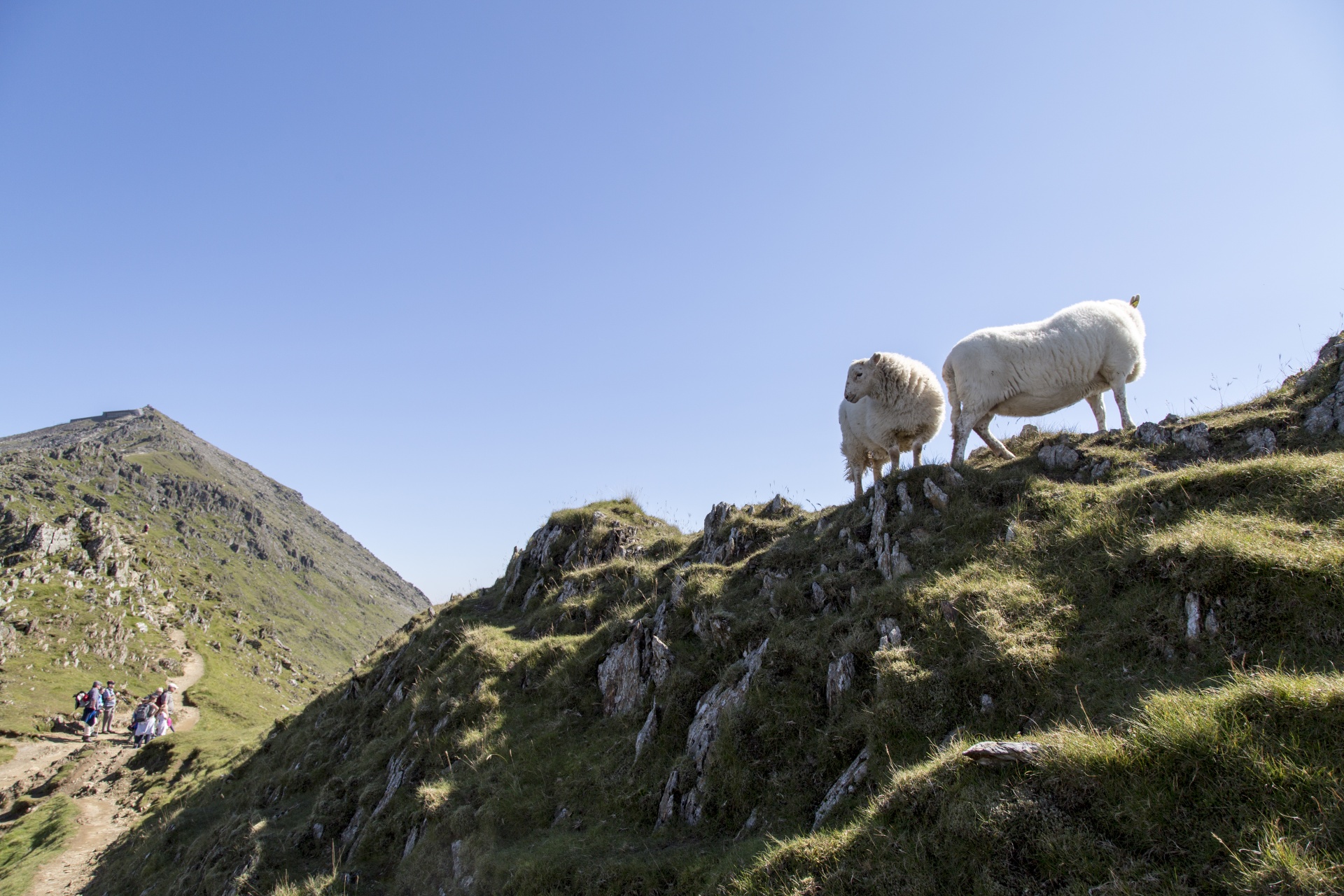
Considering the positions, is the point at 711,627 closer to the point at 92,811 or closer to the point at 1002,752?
the point at 1002,752

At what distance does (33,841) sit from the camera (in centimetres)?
2156

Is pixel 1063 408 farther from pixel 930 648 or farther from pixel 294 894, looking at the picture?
pixel 294 894

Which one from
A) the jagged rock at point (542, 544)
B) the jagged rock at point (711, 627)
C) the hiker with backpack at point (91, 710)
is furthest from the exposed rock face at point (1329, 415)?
the hiker with backpack at point (91, 710)

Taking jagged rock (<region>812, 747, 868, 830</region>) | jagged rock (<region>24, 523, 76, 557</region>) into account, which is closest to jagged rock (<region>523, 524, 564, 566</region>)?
jagged rock (<region>812, 747, 868, 830</region>)

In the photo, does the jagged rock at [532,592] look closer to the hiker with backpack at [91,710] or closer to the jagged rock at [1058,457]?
the jagged rock at [1058,457]

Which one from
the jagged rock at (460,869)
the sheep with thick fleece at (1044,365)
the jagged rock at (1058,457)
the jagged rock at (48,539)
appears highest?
the jagged rock at (48,539)

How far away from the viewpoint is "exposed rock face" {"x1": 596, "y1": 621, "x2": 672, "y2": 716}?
12.1 m

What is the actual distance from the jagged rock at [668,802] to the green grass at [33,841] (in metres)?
22.7

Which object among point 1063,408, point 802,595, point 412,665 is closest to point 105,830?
point 412,665

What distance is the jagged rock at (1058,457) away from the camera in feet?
40.1

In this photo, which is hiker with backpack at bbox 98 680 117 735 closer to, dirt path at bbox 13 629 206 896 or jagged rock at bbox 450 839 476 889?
dirt path at bbox 13 629 206 896

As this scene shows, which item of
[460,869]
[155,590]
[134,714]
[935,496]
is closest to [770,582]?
[935,496]

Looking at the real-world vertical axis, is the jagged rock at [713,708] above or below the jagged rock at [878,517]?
below

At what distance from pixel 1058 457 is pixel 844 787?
29.3 ft
